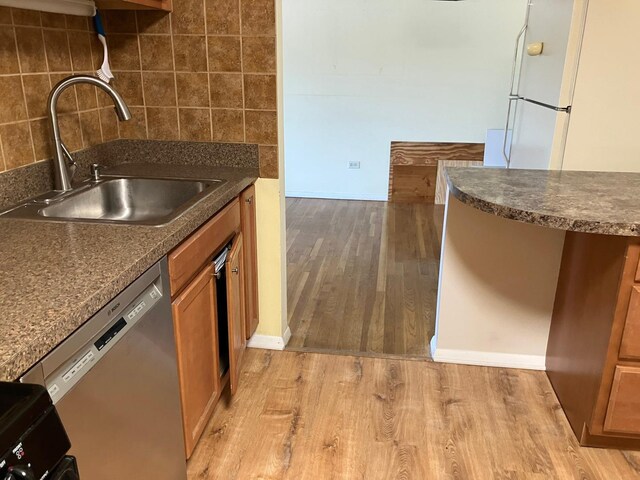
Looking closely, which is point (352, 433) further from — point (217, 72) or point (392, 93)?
point (392, 93)

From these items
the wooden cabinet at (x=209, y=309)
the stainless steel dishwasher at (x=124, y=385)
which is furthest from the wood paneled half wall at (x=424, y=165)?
the stainless steel dishwasher at (x=124, y=385)

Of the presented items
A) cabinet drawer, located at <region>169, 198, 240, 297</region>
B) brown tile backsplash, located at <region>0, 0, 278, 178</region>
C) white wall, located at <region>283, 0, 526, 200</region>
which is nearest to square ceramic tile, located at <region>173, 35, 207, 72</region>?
brown tile backsplash, located at <region>0, 0, 278, 178</region>

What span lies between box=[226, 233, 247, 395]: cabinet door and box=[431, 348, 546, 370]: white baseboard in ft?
3.14

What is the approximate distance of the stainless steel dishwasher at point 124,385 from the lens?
102 centimetres

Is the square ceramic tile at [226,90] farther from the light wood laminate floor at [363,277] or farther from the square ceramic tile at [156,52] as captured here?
the light wood laminate floor at [363,277]

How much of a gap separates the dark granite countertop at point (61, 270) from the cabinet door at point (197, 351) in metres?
0.21

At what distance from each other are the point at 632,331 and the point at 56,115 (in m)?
2.06

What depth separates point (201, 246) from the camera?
1.68m

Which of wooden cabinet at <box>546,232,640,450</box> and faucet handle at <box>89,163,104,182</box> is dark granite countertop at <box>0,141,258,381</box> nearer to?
faucet handle at <box>89,163,104,182</box>

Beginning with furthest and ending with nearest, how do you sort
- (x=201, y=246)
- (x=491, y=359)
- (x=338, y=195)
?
(x=338, y=195) → (x=491, y=359) → (x=201, y=246)

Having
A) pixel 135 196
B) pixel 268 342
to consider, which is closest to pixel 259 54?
pixel 135 196

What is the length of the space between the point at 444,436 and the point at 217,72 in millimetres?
1735

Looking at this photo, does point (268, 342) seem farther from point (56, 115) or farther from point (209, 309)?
point (56, 115)

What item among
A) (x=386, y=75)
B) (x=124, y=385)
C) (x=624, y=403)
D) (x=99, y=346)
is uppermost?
(x=386, y=75)
